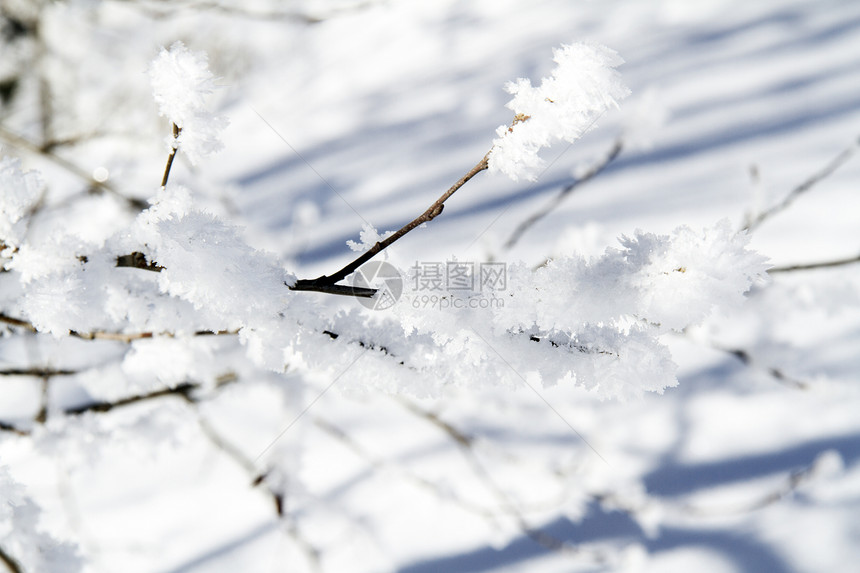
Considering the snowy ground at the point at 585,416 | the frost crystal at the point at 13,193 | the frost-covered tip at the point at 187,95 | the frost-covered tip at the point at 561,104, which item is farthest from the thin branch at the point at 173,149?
the snowy ground at the point at 585,416

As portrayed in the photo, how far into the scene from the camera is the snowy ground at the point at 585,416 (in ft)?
3.14

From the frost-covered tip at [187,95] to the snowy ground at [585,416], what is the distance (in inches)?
24.1

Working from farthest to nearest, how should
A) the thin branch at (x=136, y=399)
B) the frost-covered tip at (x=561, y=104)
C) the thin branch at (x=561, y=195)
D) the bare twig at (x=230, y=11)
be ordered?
the bare twig at (x=230, y=11), the thin branch at (x=561, y=195), the thin branch at (x=136, y=399), the frost-covered tip at (x=561, y=104)

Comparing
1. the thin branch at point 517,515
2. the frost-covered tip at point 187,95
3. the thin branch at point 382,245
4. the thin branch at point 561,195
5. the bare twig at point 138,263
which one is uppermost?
the thin branch at point 561,195

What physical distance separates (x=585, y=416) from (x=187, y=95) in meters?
1.02

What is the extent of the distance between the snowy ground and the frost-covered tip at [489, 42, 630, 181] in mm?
689

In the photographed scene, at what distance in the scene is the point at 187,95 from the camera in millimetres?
291

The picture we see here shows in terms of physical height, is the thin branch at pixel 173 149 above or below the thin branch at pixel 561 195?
below

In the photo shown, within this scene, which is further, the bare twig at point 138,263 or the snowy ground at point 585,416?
the snowy ground at point 585,416

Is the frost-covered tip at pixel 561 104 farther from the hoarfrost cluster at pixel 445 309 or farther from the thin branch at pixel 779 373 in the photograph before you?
the thin branch at pixel 779 373

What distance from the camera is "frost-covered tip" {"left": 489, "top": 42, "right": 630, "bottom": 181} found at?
256mm

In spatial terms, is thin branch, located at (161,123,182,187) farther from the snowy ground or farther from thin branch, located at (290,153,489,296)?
the snowy ground

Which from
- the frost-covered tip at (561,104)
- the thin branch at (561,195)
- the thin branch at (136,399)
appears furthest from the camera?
the thin branch at (561,195)

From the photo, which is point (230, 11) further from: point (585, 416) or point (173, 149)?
point (585, 416)
